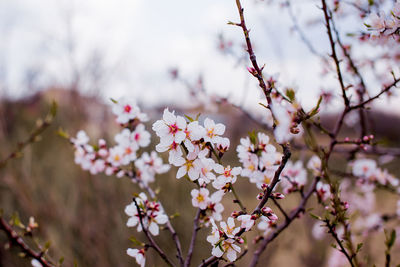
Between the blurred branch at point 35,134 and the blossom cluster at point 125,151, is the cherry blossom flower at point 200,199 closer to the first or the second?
→ the blossom cluster at point 125,151

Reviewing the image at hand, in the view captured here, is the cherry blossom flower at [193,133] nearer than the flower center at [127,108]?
Yes

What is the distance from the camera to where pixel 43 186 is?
12.5 feet

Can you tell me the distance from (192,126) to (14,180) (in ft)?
9.76

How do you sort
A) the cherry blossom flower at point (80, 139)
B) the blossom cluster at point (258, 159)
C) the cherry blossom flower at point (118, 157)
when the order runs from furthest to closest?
the cherry blossom flower at point (80, 139)
the cherry blossom flower at point (118, 157)
the blossom cluster at point (258, 159)

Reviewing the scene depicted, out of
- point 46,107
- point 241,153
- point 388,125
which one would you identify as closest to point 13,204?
point 241,153

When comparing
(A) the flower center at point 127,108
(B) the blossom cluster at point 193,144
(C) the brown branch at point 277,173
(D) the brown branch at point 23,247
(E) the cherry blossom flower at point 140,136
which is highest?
(A) the flower center at point 127,108

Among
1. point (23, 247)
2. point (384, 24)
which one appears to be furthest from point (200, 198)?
point (384, 24)

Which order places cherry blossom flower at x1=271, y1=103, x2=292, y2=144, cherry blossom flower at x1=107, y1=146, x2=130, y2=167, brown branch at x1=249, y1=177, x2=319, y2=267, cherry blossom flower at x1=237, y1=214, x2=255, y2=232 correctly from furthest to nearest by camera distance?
cherry blossom flower at x1=107, y1=146, x2=130, y2=167
brown branch at x1=249, y1=177, x2=319, y2=267
cherry blossom flower at x1=237, y1=214, x2=255, y2=232
cherry blossom flower at x1=271, y1=103, x2=292, y2=144

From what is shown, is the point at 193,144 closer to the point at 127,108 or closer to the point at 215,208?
the point at 215,208

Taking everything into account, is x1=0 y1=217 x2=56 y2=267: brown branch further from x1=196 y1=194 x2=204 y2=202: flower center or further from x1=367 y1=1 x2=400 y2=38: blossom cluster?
x1=367 y1=1 x2=400 y2=38: blossom cluster

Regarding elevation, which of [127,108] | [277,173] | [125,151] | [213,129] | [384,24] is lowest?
[277,173]

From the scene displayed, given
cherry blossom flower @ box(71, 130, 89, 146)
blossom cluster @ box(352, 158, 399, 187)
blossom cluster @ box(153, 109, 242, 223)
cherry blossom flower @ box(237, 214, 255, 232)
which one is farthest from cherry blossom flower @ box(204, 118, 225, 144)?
blossom cluster @ box(352, 158, 399, 187)

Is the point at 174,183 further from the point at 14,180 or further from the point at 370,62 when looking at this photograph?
the point at 370,62

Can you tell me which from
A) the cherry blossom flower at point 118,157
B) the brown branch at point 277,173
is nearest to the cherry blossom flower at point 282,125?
the brown branch at point 277,173
